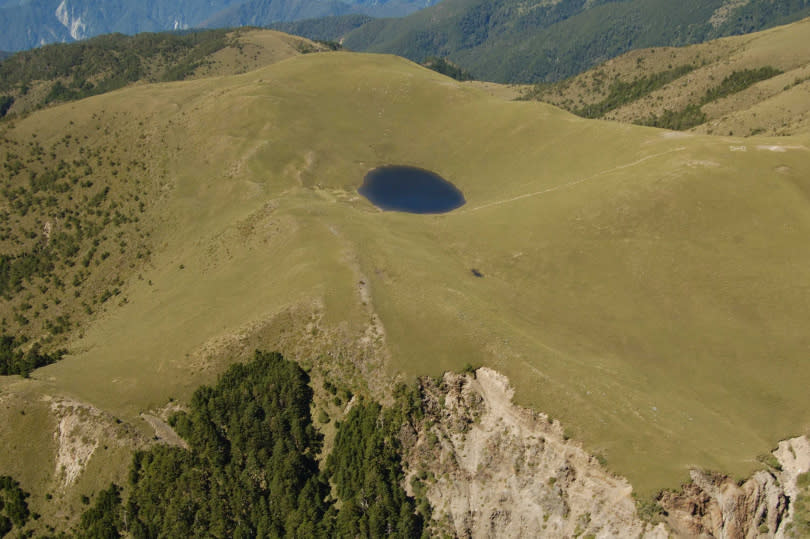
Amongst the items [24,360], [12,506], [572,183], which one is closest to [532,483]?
[12,506]

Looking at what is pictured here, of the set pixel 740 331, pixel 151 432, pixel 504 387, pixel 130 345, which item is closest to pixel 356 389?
pixel 504 387

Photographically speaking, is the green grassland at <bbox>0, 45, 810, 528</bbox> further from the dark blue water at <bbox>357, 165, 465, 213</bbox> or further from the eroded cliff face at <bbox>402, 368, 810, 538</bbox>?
the dark blue water at <bbox>357, 165, 465, 213</bbox>

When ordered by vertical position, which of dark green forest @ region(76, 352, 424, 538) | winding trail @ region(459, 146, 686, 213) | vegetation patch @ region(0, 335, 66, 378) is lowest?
dark green forest @ region(76, 352, 424, 538)

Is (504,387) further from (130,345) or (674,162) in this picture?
(674,162)

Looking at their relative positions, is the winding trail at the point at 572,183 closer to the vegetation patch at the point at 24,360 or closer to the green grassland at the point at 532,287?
the green grassland at the point at 532,287

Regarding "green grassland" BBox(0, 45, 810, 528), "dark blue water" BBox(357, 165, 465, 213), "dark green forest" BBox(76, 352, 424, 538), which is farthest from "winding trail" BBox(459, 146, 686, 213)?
"dark green forest" BBox(76, 352, 424, 538)
